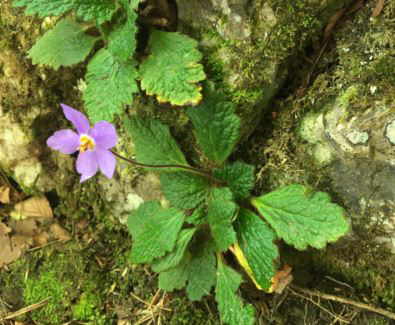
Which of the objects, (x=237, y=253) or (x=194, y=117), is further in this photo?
(x=237, y=253)

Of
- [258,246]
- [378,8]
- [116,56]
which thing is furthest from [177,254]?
[378,8]

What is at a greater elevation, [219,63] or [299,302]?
[219,63]

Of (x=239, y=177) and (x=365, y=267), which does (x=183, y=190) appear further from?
(x=365, y=267)

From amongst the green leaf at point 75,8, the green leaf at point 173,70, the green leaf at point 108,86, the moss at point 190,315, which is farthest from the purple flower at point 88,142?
the moss at point 190,315

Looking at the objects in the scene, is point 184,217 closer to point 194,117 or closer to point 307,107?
point 194,117

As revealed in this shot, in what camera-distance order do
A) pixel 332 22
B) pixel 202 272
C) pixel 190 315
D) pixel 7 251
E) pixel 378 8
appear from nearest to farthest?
pixel 378 8 → pixel 332 22 → pixel 202 272 → pixel 190 315 → pixel 7 251

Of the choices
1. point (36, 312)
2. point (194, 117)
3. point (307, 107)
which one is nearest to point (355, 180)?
point (307, 107)
